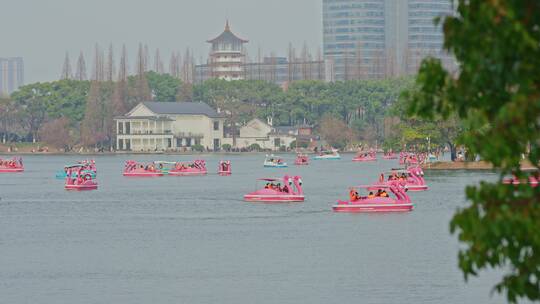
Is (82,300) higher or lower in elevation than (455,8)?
lower

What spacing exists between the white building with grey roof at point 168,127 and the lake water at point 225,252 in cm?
9288

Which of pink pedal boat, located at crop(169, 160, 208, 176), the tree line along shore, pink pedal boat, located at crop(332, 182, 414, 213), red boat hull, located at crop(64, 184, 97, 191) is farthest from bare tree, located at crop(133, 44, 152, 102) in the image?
pink pedal boat, located at crop(332, 182, 414, 213)

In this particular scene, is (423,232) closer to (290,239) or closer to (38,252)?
(290,239)

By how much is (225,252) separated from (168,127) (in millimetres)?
124007

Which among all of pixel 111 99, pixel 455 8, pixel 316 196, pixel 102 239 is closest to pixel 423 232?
pixel 102 239

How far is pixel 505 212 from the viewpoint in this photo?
1029cm

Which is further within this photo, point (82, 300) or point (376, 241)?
point (376, 241)

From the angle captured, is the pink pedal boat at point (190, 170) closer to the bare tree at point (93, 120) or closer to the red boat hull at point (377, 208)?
the red boat hull at point (377, 208)

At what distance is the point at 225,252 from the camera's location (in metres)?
38.2

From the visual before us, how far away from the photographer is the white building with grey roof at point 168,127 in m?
161

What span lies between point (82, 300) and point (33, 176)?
241 ft

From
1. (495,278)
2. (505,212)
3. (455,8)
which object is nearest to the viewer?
(505,212)

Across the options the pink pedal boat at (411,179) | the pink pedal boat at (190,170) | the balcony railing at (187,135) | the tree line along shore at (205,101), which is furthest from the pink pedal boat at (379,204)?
the tree line along shore at (205,101)

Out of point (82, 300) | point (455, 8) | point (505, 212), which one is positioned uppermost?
point (455, 8)
